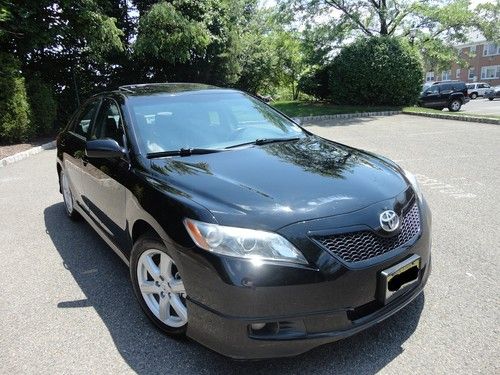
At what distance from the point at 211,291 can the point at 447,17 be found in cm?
2228

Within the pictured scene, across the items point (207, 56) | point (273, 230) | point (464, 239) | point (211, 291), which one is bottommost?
point (464, 239)

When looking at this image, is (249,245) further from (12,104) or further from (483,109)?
(483,109)

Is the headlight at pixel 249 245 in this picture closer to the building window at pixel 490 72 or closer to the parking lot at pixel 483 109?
the parking lot at pixel 483 109

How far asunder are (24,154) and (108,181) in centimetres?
822

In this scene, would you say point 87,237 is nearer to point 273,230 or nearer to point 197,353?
point 197,353

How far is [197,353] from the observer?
99.5 inches

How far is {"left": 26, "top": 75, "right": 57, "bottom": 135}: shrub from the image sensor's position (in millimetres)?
12672

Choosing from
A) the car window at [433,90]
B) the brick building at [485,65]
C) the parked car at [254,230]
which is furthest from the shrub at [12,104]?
the brick building at [485,65]

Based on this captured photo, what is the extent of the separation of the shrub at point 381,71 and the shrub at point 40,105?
12804 mm

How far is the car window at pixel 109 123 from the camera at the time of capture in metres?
3.42

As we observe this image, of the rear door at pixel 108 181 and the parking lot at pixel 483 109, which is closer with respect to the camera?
the rear door at pixel 108 181

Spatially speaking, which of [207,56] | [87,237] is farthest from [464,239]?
[207,56]

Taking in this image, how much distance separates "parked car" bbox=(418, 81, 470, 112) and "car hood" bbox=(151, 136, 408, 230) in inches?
817

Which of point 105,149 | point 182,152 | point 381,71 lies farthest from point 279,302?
point 381,71
